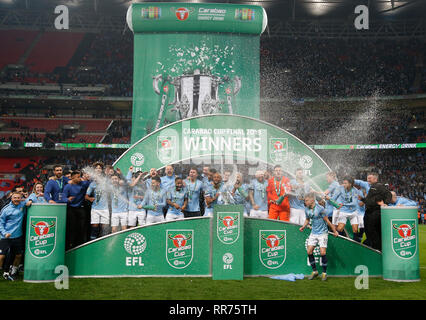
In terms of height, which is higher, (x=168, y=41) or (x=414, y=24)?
(x=414, y=24)

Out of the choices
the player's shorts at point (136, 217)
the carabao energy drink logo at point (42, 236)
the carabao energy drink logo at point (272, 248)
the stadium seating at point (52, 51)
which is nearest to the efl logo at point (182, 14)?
the player's shorts at point (136, 217)

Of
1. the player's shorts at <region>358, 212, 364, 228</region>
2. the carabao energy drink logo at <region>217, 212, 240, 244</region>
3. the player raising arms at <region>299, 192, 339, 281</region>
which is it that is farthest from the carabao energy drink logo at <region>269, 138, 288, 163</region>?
the carabao energy drink logo at <region>217, 212, 240, 244</region>

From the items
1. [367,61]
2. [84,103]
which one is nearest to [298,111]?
[367,61]

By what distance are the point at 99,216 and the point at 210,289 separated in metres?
3.18

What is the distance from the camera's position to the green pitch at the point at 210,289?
18.4 feet

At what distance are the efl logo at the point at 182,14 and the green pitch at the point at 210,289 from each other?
9.50 metres

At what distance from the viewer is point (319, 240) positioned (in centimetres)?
693

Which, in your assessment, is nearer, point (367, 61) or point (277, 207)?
point (277, 207)

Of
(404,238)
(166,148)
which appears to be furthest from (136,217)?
(404,238)

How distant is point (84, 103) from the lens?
30.9 m

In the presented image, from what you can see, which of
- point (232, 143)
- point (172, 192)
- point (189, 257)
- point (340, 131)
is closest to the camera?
point (189, 257)

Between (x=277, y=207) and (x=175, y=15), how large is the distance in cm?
811

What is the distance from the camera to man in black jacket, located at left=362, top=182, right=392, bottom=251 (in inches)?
298

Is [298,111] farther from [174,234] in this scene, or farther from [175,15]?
[174,234]
